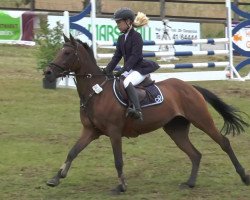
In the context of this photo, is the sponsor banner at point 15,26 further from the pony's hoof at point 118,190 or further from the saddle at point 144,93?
the pony's hoof at point 118,190

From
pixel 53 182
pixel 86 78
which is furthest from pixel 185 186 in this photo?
pixel 86 78

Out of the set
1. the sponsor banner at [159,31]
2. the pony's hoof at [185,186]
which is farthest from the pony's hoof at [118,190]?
the sponsor banner at [159,31]

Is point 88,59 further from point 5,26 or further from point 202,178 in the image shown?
point 5,26

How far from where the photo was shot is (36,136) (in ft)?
33.0

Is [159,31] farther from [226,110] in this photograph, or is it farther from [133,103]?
[133,103]

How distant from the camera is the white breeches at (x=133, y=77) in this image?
7.11 meters

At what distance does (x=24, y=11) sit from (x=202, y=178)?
16.5 meters

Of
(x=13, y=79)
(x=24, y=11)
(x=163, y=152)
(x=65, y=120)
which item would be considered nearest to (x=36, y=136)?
(x=65, y=120)

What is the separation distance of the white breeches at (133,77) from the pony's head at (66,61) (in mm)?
520

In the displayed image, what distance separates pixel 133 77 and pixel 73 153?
41.6 inches

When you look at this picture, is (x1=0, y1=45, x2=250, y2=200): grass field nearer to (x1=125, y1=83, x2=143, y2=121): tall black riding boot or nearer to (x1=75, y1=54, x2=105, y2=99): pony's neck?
(x1=125, y1=83, x2=143, y2=121): tall black riding boot

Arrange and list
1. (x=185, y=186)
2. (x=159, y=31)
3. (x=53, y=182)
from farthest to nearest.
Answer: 1. (x=159, y=31)
2. (x=185, y=186)
3. (x=53, y=182)

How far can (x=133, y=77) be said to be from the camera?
7172 millimetres

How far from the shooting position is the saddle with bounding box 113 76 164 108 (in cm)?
704
